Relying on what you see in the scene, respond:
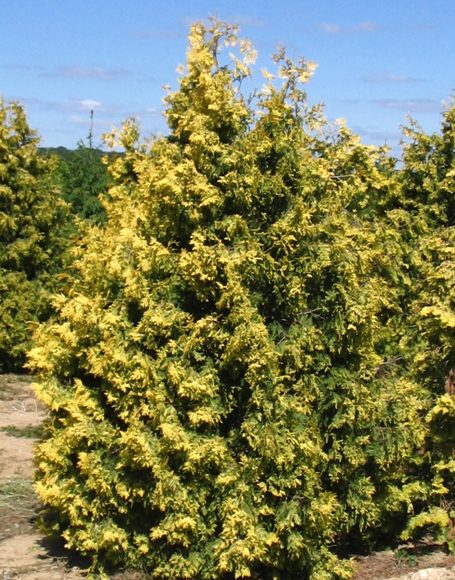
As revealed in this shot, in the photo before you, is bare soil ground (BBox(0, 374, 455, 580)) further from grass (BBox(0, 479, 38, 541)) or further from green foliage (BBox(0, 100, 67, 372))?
green foliage (BBox(0, 100, 67, 372))

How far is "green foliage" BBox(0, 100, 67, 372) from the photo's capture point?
591 inches

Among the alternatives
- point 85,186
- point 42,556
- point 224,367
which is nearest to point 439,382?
point 224,367

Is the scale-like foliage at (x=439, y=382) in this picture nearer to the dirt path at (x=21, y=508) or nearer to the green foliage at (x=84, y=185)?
the dirt path at (x=21, y=508)

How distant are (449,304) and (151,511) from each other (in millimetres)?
3301

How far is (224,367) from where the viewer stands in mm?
6707

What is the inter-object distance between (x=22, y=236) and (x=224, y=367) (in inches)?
379

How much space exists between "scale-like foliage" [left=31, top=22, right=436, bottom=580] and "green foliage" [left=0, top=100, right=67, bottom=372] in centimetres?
789

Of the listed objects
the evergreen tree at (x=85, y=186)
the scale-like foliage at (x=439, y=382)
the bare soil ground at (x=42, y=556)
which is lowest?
the bare soil ground at (x=42, y=556)

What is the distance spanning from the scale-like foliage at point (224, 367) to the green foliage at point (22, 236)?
7887 mm

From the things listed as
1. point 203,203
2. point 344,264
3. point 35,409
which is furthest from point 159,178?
point 35,409

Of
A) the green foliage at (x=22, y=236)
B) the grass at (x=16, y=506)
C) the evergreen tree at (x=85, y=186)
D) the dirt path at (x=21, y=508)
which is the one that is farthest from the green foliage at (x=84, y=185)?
the grass at (x=16, y=506)

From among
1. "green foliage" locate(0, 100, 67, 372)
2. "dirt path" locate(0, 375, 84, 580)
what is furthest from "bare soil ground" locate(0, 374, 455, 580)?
"green foliage" locate(0, 100, 67, 372)

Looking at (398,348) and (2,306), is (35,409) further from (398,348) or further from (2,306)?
(398,348)

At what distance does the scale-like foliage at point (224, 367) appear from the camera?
653cm
